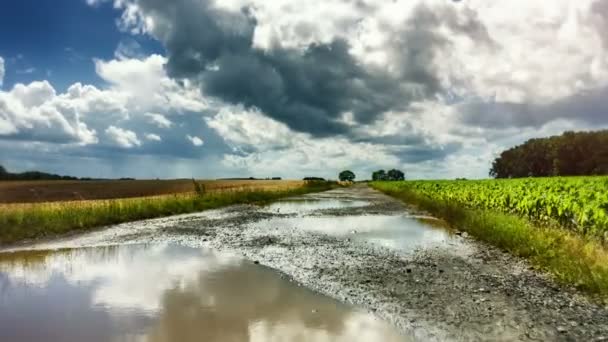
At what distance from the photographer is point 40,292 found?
26.0 ft

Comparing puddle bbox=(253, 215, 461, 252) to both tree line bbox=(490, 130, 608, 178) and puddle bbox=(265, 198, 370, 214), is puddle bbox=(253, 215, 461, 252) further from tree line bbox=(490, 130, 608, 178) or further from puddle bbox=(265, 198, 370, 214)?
tree line bbox=(490, 130, 608, 178)

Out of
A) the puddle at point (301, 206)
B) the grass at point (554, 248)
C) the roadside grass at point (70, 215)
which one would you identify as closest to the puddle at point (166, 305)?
the grass at point (554, 248)

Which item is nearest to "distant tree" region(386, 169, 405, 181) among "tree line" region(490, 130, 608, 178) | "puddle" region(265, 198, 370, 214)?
"tree line" region(490, 130, 608, 178)

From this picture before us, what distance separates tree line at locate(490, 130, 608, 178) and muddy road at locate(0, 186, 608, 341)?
89.4 meters

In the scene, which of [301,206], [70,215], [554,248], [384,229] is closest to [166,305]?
[554,248]

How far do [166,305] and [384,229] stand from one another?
11294 mm

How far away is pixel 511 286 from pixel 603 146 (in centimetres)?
9849

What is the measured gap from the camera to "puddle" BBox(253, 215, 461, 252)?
13.6 meters

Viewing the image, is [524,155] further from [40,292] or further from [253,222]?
[40,292]

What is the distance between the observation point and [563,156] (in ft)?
316

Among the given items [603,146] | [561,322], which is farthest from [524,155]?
[561,322]

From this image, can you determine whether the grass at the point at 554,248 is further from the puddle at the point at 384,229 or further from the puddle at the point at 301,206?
the puddle at the point at 301,206

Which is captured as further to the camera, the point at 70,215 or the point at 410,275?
Result: the point at 70,215

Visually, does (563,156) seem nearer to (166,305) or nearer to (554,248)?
(554,248)
